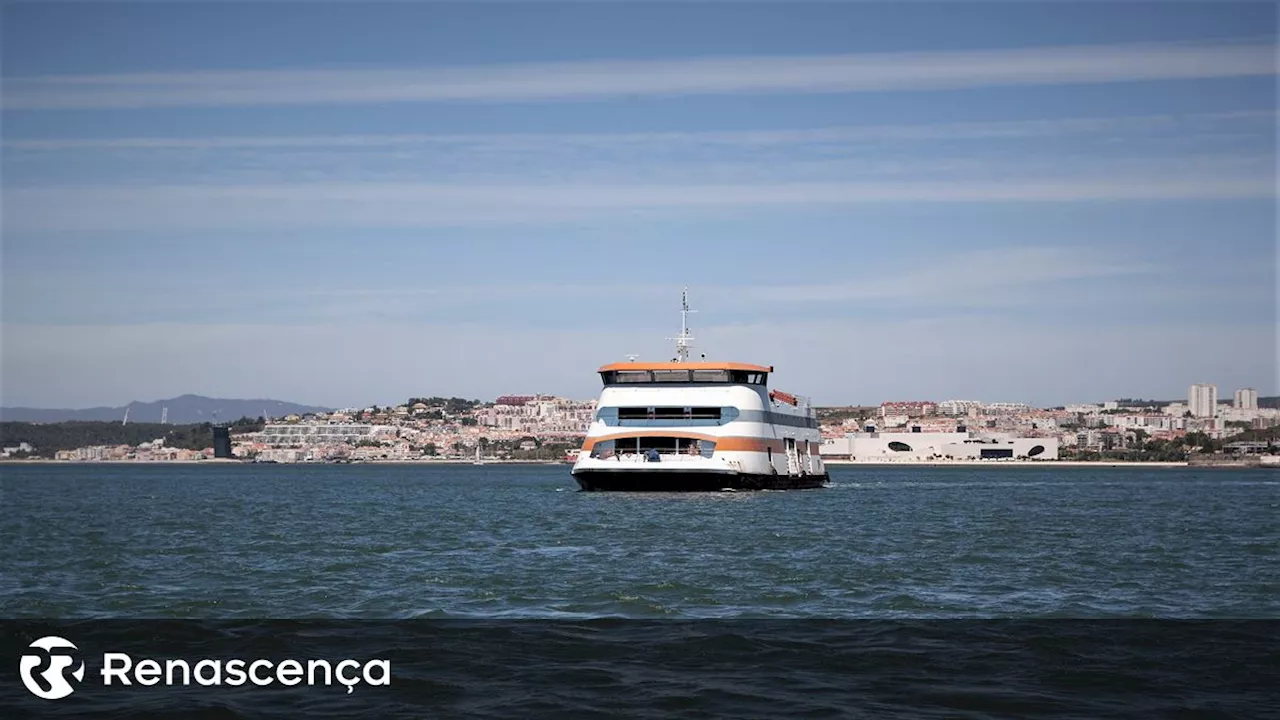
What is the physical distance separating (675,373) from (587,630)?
52.3 m

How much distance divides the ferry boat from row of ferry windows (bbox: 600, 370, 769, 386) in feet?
0.17

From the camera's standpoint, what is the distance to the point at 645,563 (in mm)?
34250

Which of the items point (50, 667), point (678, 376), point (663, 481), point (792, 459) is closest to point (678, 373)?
point (678, 376)

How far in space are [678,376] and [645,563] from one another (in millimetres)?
40299

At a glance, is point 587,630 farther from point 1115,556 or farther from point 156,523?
point 156,523

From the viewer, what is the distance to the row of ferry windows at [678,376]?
73.9 meters

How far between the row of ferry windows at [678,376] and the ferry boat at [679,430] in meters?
0.05

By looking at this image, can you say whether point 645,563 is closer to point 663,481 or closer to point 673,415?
point 663,481

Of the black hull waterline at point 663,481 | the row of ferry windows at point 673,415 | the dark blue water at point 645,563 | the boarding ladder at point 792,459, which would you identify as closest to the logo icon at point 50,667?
the dark blue water at point 645,563

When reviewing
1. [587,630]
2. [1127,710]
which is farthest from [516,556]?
[1127,710]

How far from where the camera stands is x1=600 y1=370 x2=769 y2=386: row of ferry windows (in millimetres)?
73875

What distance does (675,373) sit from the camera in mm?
74375

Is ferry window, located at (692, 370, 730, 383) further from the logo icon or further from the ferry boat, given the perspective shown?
the logo icon

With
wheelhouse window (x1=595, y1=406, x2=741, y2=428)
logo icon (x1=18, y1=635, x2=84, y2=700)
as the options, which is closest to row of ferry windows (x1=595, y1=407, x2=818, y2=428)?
wheelhouse window (x1=595, y1=406, x2=741, y2=428)
